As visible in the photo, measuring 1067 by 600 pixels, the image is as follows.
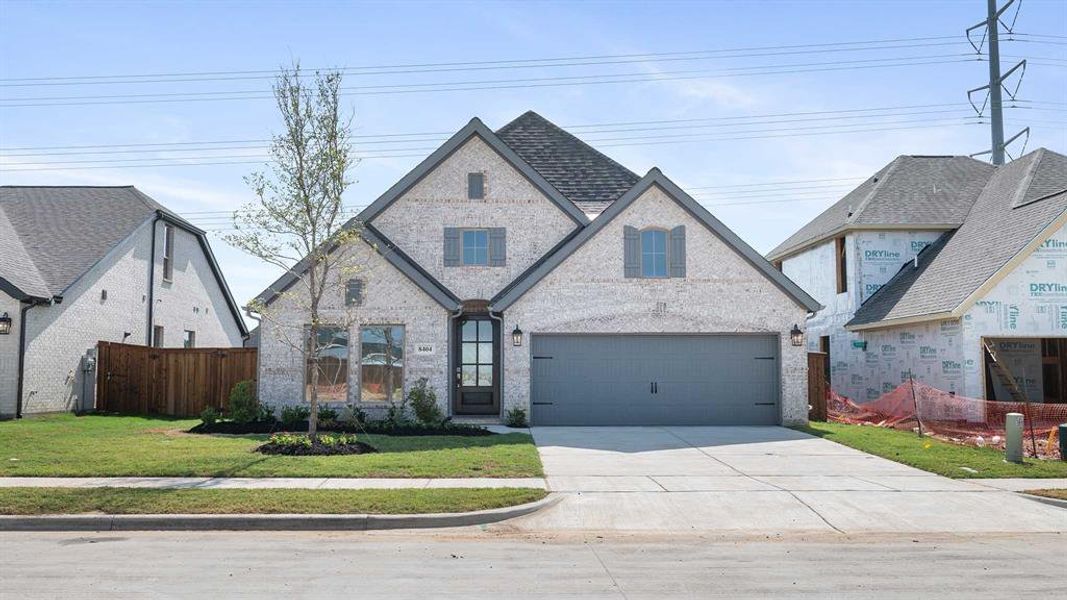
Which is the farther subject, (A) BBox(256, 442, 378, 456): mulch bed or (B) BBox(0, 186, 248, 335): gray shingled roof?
(B) BBox(0, 186, 248, 335): gray shingled roof

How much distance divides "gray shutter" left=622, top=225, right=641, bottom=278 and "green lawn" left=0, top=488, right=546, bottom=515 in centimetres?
987

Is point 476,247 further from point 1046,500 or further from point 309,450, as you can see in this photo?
point 1046,500

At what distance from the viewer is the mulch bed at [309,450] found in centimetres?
1403

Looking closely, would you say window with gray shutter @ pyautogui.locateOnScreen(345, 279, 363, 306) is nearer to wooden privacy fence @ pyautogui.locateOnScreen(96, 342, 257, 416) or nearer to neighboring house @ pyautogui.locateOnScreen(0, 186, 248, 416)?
wooden privacy fence @ pyautogui.locateOnScreen(96, 342, 257, 416)

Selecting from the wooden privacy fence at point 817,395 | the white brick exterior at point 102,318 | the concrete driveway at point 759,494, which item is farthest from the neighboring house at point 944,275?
the white brick exterior at point 102,318

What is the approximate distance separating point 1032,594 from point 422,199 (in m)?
16.7

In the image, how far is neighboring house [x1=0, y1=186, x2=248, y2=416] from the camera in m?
20.0

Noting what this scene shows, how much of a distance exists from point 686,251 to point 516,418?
5608 millimetres

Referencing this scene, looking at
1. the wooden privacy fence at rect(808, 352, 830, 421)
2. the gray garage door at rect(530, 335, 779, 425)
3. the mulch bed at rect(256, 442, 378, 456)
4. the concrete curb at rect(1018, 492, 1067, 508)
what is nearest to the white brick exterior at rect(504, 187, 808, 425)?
the gray garage door at rect(530, 335, 779, 425)

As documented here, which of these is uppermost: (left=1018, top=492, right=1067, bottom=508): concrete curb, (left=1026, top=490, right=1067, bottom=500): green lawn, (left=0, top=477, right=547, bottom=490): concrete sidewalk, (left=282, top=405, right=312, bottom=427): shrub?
(left=282, top=405, right=312, bottom=427): shrub

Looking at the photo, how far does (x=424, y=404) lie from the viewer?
18.3 m

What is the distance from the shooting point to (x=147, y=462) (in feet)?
41.9

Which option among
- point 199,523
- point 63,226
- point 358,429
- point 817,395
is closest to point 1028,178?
point 817,395

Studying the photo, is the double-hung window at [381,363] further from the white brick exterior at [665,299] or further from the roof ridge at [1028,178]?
the roof ridge at [1028,178]
